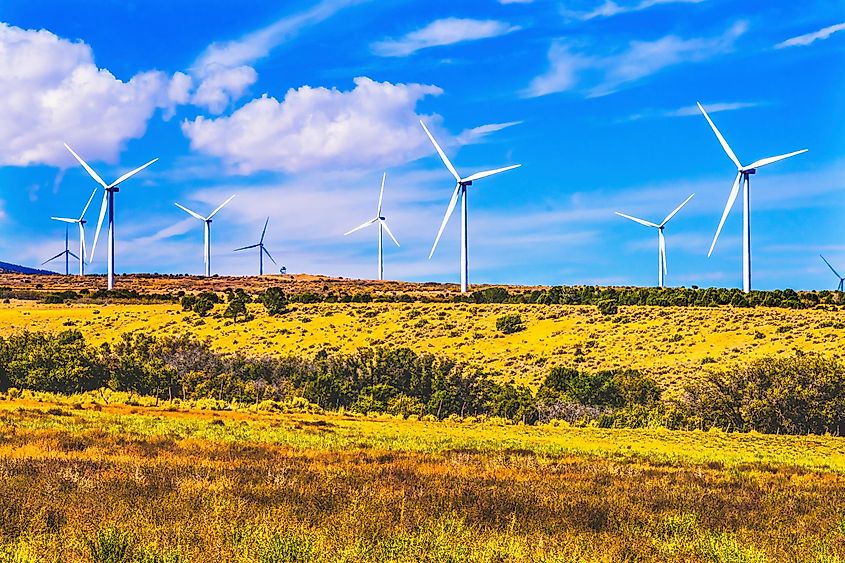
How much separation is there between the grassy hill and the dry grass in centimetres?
3741

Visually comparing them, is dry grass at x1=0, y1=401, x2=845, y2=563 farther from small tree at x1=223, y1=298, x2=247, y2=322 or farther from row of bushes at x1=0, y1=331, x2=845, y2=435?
small tree at x1=223, y1=298, x2=247, y2=322

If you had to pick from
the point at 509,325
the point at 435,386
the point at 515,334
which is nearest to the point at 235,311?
the point at 509,325

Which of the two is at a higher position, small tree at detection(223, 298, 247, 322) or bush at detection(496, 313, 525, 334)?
small tree at detection(223, 298, 247, 322)

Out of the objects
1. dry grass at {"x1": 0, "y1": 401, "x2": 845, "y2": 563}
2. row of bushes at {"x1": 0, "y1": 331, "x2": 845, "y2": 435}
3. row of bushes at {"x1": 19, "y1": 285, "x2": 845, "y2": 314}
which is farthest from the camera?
row of bushes at {"x1": 19, "y1": 285, "x2": 845, "y2": 314}

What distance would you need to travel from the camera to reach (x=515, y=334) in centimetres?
8512

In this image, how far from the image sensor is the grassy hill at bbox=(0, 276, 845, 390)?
238 feet

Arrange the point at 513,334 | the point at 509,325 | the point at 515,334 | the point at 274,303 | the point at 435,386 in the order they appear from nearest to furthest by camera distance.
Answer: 1. the point at 435,386
2. the point at 515,334
3. the point at 513,334
4. the point at 509,325
5. the point at 274,303

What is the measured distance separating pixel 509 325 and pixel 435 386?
31121 mm

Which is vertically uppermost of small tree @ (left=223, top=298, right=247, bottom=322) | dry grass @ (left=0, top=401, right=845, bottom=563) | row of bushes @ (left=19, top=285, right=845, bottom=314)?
row of bushes @ (left=19, top=285, right=845, bottom=314)

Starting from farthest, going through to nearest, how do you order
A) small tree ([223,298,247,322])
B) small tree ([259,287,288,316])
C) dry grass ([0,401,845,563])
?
small tree ([259,287,288,316]) → small tree ([223,298,247,322]) → dry grass ([0,401,845,563])

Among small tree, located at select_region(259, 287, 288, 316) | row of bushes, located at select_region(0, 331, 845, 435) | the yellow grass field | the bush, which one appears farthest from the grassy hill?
row of bushes, located at select_region(0, 331, 845, 435)

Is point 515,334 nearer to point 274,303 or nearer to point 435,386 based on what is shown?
A: point 274,303

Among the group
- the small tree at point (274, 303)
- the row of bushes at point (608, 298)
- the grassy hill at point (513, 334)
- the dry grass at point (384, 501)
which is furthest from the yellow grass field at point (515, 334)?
the dry grass at point (384, 501)

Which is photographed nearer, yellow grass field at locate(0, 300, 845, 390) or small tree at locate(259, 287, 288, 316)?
yellow grass field at locate(0, 300, 845, 390)
